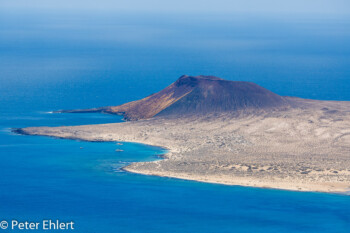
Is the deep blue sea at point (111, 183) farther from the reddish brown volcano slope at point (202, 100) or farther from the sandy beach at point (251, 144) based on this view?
the reddish brown volcano slope at point (202, 100)

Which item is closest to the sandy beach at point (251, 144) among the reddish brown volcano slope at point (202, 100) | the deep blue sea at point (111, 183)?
the reddish brown volcano slope at point (202, 100)

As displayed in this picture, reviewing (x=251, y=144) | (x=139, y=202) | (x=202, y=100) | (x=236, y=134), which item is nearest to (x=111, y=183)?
(x=139, y=202)

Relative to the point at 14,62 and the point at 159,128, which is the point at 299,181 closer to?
the point at 159,128

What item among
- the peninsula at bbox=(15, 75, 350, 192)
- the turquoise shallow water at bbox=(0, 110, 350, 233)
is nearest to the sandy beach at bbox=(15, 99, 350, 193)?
the peninsula at bbox=(15, 75, 350, 192)

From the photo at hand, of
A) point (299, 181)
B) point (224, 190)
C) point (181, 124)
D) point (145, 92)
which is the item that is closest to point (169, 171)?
point (224, 190)

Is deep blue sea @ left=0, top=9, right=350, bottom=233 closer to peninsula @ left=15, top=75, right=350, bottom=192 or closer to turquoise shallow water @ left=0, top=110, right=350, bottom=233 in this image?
turquoise shallow water @ left=0, top=110, right=350, bottom=233

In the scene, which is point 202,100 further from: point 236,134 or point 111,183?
point 111,183

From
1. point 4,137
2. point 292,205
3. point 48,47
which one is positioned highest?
point 48,47
